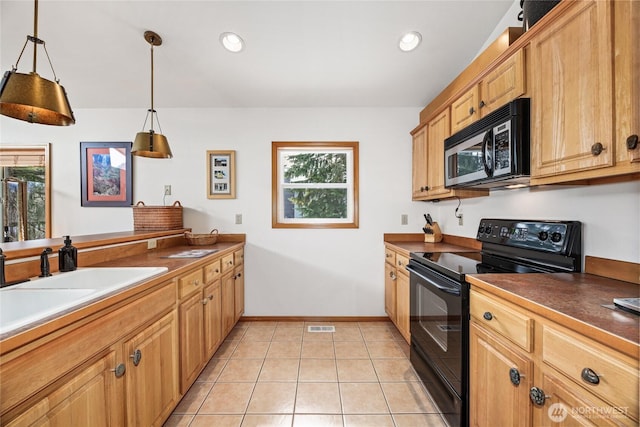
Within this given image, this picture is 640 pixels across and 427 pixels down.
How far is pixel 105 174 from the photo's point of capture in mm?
3051

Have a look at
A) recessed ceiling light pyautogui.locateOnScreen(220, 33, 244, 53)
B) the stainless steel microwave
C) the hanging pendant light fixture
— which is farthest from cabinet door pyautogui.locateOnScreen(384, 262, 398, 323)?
recessed ceiling light pyautogui.locateOnScreen(220, 33, 244, 53)

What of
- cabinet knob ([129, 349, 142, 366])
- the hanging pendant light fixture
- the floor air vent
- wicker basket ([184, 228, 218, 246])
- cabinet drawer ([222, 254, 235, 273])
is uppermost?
the hanging pendant light fixture

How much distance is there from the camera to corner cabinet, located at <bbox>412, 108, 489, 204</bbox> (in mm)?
2270

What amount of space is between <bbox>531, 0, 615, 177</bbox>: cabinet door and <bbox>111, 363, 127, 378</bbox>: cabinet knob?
2.09 meters

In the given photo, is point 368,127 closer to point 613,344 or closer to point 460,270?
point 460,270

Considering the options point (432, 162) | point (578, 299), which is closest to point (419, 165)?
point (432, 162)

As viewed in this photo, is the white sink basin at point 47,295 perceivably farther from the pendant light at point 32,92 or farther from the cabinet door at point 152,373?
the pendant light at point 32,92

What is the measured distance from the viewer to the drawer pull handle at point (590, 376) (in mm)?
724

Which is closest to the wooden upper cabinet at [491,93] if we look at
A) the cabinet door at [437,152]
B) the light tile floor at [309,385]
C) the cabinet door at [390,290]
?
the cabinet door at [437,152]

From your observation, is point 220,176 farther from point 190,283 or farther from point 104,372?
point 104,372

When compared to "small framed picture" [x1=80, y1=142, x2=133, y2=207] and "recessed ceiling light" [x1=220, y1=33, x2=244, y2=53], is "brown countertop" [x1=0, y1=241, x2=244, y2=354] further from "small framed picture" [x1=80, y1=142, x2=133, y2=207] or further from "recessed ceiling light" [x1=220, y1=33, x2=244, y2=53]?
"recessed ceiling light" [x1=220, y1=33, x2=244, y2=53]

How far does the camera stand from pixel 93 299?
96 centimetres

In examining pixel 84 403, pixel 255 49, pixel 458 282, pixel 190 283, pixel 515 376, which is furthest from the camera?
pixel 255 49

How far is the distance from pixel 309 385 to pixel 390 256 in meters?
1.46
